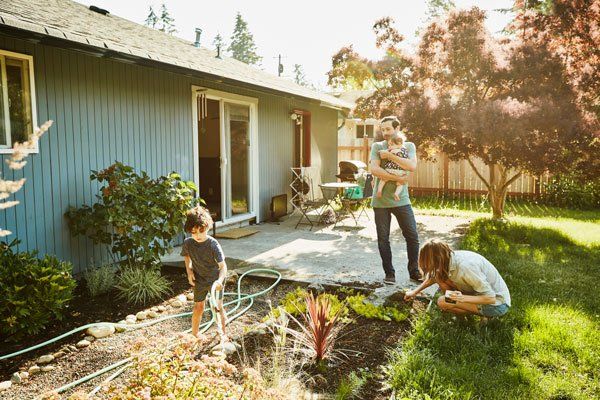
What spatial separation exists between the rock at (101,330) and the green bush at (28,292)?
0.95ft

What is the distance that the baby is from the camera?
187 inches

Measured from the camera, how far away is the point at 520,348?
3.33 metres

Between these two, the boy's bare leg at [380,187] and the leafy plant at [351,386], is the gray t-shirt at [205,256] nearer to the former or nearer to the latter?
the leafy plant at [351,386]

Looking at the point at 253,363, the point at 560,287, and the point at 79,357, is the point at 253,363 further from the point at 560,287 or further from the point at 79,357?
the point at 560,287

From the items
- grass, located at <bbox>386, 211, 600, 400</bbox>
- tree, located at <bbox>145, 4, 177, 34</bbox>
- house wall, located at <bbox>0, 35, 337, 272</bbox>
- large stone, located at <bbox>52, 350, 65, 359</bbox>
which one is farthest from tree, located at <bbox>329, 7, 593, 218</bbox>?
tree, located at <bbox>145, 4, 177, 34</bbox>

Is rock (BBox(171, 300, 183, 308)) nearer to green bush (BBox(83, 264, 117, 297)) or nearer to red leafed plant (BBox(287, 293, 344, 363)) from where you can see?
green bush (BBox(83, 264, 117, 297))

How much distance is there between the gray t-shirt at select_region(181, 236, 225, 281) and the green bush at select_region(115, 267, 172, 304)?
129 cm

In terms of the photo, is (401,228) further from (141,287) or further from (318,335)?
(141,287)

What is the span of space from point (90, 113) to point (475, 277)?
4.45 metres

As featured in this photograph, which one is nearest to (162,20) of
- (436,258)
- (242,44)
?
(242,44)

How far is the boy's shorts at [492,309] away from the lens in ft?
11.6

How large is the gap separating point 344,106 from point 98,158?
27.2 ft

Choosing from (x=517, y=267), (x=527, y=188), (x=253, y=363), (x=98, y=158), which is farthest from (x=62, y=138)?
(x=527, y=188)

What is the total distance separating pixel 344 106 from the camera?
12.8m
